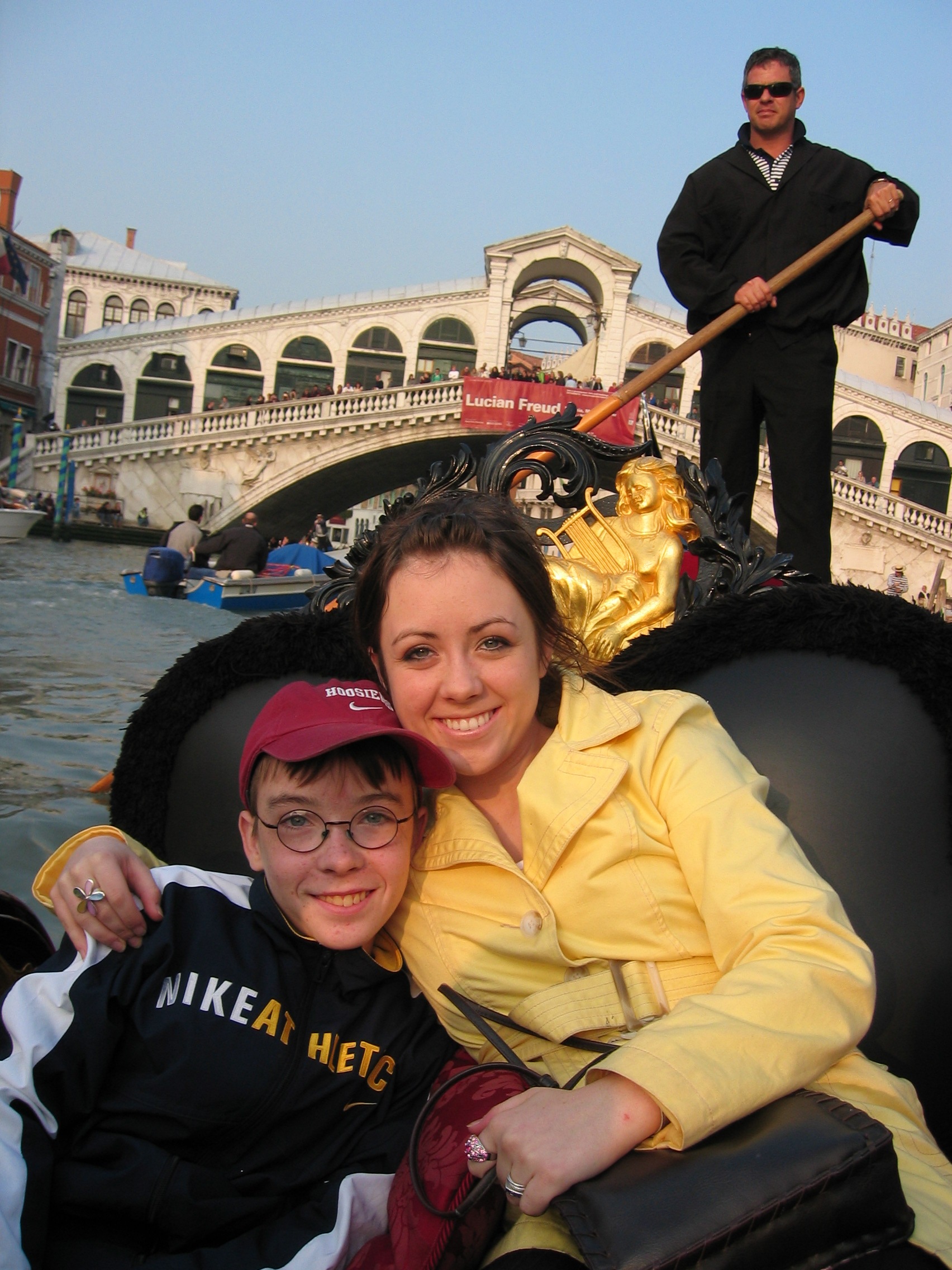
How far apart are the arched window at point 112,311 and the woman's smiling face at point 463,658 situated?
30.7 metres

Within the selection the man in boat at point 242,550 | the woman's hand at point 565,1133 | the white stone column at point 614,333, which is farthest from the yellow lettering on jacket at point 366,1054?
the white stone column at point 614,333

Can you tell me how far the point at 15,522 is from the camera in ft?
46.0

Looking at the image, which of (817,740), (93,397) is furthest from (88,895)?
(93,397)

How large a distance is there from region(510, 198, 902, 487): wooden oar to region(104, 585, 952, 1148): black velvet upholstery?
70cm

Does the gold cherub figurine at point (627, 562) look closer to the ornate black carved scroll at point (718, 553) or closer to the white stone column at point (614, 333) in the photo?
the ornate black carved scroll at point (718, 553)

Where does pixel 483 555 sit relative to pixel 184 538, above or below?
below

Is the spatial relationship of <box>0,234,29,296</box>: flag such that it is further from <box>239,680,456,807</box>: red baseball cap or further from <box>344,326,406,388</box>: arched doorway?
<box>239,680,456,807</box>: red baseball cap

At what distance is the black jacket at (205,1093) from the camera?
0.86 metres

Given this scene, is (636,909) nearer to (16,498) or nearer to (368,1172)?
(368,1172)

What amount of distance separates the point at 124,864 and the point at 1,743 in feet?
6.12

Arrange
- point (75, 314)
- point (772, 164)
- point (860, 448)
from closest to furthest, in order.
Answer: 1. point (772, 164)
2. point (860, 448)
3. point (75, 314)

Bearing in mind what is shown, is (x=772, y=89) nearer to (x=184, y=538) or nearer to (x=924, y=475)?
(x=184, y=538)

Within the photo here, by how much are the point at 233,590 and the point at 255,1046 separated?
800 centimetres

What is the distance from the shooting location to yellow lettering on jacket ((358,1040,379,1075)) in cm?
98
